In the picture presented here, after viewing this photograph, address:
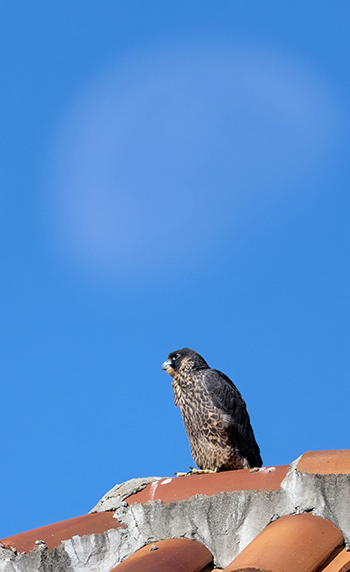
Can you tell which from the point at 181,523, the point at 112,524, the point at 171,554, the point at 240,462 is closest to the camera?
the point at 171,554

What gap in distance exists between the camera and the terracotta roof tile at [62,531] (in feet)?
10.0

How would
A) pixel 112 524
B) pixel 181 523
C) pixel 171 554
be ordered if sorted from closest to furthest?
Answer: pixel 171 554 → pixel 181 523 → pixel 112 524

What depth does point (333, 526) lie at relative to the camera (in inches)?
103

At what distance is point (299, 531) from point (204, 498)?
25.7 inches

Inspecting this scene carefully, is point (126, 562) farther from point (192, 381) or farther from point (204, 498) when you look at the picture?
point (192, 381)

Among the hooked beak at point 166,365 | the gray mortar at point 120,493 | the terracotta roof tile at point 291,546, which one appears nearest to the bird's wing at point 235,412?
the hooked beak at point 166,365

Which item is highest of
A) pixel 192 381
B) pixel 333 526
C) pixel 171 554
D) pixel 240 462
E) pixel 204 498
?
pixel 192 381

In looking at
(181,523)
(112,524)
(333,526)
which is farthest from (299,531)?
(112,524)

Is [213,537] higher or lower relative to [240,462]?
lower

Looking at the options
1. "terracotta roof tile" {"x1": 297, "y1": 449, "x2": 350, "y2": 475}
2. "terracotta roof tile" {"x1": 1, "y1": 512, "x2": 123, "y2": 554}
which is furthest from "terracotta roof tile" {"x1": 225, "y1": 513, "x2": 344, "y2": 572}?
"terracotta roof tile" {"x1": 1, "y1": 512, "x2": 123, "y2": 554}

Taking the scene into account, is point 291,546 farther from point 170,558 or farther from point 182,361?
point 182,361

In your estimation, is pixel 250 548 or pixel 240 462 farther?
pixel 240 462

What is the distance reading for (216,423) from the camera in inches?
177

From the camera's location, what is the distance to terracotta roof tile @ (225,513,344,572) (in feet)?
7.43
